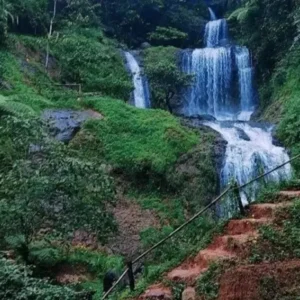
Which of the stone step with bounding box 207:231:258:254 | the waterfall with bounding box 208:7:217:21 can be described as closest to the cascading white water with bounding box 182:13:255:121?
the waterfall with bounding box 208:7:217:21

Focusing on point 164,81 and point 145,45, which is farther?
point 145,45

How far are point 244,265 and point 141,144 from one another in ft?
31.9

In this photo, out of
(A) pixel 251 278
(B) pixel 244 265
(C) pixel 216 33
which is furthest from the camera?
(C) pixel 216 33

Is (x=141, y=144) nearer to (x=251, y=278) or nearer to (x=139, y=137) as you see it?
(x=139, y=137)

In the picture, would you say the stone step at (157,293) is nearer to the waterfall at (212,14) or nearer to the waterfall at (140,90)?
the waterfall at (140,90)

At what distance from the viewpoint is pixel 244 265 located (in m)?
6.82

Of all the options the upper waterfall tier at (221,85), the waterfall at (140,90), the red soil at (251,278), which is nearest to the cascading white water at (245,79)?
the upper waterfall tier at (221,85)

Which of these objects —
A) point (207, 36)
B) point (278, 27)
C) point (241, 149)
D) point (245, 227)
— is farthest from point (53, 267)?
point (207, 36)

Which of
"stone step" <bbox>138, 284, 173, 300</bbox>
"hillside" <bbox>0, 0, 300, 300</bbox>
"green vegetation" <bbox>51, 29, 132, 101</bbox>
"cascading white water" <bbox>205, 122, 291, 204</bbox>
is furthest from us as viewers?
"green vegetation" <bbox>51, 29, 132, 101</bbox>

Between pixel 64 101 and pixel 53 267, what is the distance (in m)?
8.82

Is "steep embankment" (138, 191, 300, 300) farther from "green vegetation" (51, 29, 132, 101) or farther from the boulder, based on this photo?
the boulder

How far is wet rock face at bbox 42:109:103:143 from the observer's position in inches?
638

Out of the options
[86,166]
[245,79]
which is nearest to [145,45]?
[245,79]

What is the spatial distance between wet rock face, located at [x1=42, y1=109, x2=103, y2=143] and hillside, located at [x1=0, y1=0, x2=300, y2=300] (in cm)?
7
